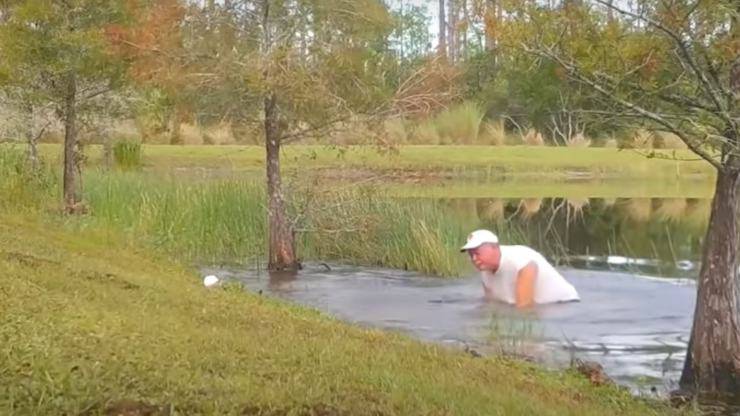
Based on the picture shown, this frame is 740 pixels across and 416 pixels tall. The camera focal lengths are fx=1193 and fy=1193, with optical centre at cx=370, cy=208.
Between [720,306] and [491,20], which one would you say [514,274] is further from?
[491,20]

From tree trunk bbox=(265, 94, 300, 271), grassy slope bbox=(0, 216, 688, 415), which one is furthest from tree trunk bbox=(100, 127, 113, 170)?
grassy slope bbox=(0, 216, 688, 415)

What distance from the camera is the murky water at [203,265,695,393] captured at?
10.1 m

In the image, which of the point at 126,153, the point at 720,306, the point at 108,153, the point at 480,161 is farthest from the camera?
the point at 480,161

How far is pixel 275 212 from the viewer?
1493 cm

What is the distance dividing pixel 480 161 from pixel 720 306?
82.5 ft

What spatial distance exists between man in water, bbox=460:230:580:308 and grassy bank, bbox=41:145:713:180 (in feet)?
48.7

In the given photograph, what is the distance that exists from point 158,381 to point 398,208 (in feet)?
36.1

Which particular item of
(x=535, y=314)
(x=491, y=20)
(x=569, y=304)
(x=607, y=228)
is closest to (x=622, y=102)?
(x=491, y=20)

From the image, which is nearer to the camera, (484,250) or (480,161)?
(484,250)

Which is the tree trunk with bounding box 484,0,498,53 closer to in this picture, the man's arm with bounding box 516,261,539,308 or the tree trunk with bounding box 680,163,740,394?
the tree trunk with bounding box 680,163,740,394

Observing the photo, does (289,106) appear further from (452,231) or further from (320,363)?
(320,363)

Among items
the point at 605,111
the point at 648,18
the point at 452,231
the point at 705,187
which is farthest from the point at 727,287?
the point at 705,187

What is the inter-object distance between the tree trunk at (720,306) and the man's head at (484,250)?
12.9 feet

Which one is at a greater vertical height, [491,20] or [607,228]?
[491,20]
